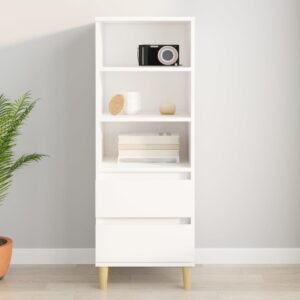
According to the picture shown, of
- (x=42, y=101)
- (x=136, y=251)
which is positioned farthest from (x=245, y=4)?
(x=136, y=251)

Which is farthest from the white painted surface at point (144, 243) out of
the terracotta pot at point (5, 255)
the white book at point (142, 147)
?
the terracotta pot at point (5, 255)

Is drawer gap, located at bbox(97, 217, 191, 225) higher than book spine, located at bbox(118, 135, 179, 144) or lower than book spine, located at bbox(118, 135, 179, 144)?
lower

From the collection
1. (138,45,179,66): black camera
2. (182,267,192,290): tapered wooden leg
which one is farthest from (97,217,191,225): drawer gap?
(138,45,179,66): black camera

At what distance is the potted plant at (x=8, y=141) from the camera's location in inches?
139

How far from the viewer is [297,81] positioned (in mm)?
3822

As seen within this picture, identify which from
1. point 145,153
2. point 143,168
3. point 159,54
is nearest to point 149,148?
point 145,153

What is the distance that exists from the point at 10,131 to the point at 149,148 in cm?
73

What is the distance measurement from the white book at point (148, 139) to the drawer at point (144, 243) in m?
0.44

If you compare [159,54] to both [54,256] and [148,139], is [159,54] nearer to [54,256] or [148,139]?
[148,139]

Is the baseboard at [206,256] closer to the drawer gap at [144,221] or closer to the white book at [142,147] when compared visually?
the drawer gap at [144,221]

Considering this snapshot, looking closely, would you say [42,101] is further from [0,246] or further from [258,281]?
[258,281]

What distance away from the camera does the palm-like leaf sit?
352 centimetres

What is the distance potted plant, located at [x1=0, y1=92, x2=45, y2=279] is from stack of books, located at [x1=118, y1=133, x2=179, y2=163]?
1.67ft

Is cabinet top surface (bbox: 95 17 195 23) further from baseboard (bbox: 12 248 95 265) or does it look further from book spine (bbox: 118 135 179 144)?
baseboard (bbox: 12 248 95 265)
